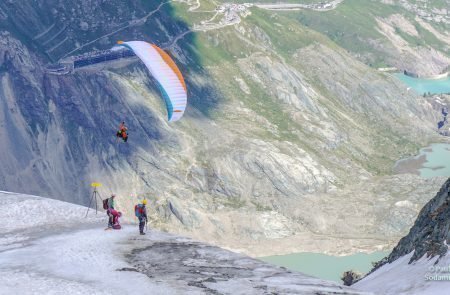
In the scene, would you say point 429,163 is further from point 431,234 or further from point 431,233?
point 431,234

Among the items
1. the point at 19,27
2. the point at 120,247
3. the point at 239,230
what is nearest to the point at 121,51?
the point at 19,27

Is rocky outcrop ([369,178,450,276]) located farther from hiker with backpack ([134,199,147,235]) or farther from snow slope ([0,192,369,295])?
hiker with backpack ([134,199,147,235])

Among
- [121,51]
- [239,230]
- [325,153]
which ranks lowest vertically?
[239,230]

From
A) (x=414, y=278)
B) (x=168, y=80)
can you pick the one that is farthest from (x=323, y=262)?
(x=414, y=278)

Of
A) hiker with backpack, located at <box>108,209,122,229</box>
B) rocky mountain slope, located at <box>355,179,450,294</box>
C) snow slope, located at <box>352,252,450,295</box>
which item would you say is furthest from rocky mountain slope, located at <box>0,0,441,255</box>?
snow slope, located at <box>352,252,450,295</box>

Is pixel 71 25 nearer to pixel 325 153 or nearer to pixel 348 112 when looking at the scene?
pixel 325 153

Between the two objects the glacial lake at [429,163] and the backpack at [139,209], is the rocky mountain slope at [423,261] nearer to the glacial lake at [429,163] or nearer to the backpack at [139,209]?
the backpack at [139,209]
